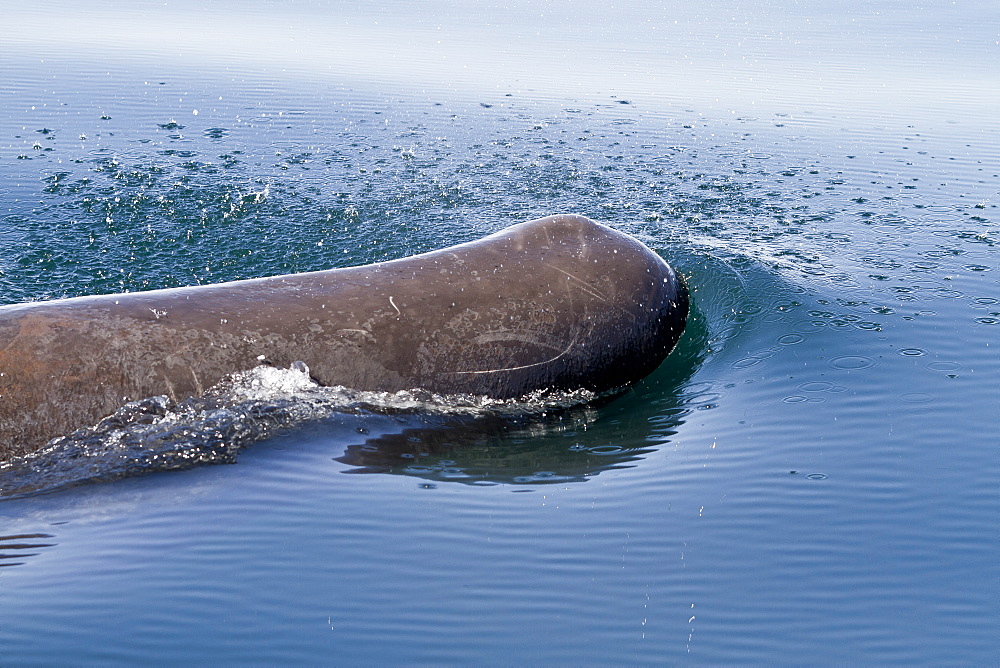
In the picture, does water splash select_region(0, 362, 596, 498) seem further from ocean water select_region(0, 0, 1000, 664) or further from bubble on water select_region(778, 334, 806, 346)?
bubble on water select_region(778, 334, 806, 346)

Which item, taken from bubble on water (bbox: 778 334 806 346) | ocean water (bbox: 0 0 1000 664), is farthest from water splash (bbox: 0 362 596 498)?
bubble on water (bbox: 778 334 806 346)

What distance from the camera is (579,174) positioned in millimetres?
13062

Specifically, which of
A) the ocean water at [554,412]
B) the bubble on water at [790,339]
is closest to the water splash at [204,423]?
the ocean water at [554,412]

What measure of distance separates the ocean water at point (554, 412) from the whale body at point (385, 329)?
26cm

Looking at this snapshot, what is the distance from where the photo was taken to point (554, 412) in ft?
23.5

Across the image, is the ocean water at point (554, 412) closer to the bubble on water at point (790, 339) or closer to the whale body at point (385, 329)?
the bubble on water at point (790, 339)

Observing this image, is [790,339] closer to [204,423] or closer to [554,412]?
[554,412]

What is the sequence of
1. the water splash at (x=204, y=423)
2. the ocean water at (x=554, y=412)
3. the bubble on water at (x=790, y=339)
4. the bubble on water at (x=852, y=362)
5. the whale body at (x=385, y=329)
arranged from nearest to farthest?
1. the ocean water at (x=554, y=412)
2. the water splash at (x=204, y=423)
3. the whale body at (x=385, y=329)
4. the bubble on water at (x=852, y=362)
5. the bubble on water at (x=790, y=339)

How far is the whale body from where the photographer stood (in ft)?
19.9

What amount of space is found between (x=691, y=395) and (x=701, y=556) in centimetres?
240

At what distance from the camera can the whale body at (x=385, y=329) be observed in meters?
6.06

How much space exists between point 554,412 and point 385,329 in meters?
1.31

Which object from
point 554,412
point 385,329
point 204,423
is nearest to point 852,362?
point 554,412

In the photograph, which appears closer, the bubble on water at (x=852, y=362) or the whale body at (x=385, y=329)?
the whale body at (x=385, y=329)
